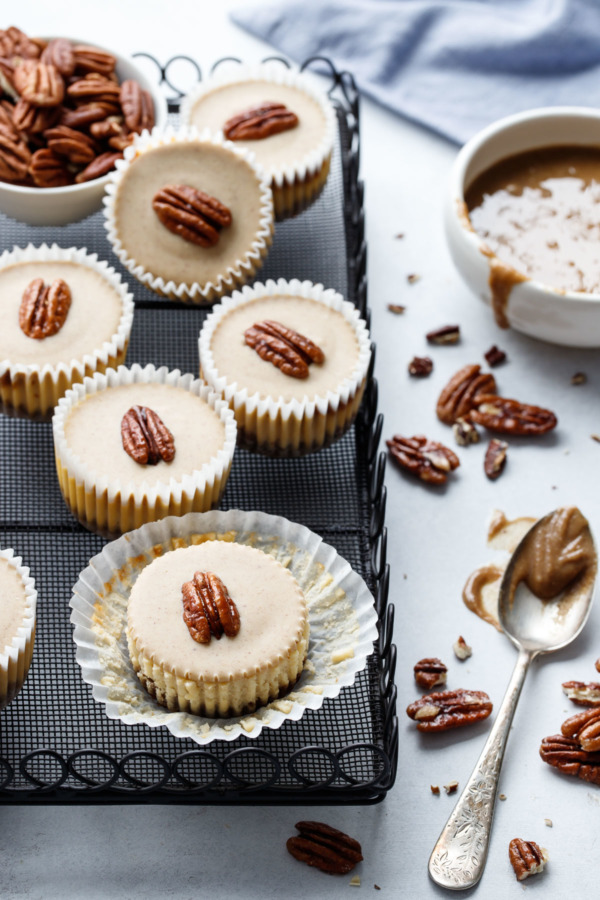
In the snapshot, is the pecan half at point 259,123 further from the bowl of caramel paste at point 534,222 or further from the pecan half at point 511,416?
the pecan half at point 511,416

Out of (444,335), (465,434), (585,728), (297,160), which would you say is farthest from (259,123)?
(585,728)

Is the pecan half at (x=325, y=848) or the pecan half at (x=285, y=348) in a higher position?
the pecan half at (x=285, y=348)

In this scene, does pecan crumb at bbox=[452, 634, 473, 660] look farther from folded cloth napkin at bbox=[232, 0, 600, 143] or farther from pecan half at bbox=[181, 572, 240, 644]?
folded cloth napkin at bbox=[232, 0, 600, 143]

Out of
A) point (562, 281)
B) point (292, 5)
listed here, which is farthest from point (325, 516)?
point (292, 5)

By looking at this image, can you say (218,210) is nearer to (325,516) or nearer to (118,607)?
(325,516)

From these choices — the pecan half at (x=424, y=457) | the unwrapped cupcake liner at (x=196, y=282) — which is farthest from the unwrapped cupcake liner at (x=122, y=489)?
the pecan half at (x=424, y=457)
